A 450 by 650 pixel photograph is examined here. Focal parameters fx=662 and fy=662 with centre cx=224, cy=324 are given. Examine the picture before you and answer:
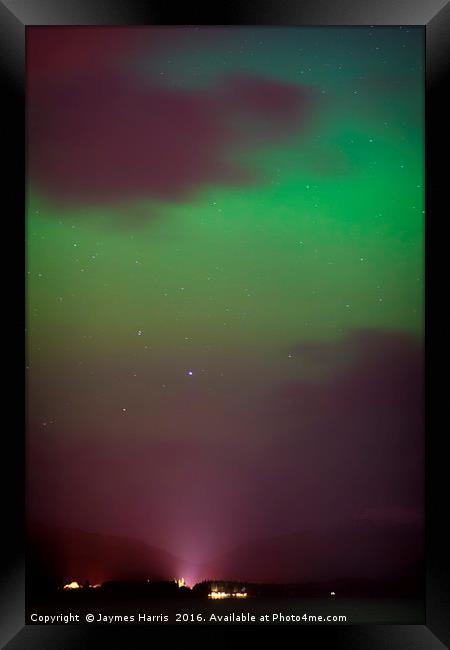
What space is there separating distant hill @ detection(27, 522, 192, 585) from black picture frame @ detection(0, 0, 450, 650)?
36 mm

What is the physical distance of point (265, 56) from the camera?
4.54 ft

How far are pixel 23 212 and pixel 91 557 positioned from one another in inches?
28.7

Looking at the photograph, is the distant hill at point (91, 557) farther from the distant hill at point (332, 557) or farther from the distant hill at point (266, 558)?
the distant hill at point (332, 557)

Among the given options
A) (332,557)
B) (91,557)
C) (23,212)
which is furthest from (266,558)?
(23,212)

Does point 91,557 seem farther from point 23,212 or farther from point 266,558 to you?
point 23,212

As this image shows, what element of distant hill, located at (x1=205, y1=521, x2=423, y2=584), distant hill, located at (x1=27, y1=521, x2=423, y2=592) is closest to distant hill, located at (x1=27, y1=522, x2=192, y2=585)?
distant hill, located at (x1=27, y1=521, x2=423, y2=592)

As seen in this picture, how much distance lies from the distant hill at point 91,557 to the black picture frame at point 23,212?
0.12ft

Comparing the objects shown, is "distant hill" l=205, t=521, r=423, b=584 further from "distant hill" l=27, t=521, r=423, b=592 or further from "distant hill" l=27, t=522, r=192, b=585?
"distant hill" l=27, t=522, r=192, b=585

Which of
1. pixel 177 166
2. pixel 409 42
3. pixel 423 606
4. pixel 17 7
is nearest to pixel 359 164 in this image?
pixel 409 42

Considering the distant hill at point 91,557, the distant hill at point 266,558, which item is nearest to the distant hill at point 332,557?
the distant hill at point 266,558

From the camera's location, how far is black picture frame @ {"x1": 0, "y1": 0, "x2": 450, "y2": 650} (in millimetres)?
1333

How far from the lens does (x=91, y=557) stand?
1376 millimetres

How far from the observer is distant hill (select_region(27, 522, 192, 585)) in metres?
1.37

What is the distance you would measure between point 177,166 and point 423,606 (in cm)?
104
